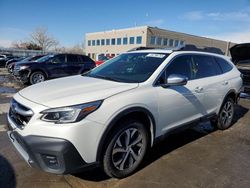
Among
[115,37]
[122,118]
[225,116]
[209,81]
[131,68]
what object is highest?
[115,37]

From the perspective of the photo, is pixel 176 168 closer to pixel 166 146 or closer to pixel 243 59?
pixel 166 146

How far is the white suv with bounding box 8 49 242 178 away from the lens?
2.44m

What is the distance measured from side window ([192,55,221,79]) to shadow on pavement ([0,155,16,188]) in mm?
3216

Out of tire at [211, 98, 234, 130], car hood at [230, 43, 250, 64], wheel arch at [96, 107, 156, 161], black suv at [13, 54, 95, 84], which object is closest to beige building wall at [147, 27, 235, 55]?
black suv at [13, 54, 95, 84]

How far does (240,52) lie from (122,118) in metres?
7.20

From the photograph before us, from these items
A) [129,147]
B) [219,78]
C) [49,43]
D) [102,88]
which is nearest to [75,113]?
[102,88]

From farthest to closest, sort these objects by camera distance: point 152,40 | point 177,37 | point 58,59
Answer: point 177,37 → point 152,40 → point 58,59

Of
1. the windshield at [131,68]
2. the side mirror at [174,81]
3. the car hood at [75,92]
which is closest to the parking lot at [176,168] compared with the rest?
the car hood at [75,92]

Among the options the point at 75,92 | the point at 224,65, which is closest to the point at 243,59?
the point at 224,65

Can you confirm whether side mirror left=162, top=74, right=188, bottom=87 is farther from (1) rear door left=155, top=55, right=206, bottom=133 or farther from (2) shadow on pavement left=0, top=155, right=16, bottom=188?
(2) shadow on pavement left=0, top=155, right=16, bottom=188

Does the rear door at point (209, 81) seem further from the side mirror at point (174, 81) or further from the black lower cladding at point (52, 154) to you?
the black lower cladding at point (52, 154)

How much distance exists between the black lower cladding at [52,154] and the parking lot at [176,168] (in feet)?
1.64

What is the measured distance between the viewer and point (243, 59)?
8703 mm

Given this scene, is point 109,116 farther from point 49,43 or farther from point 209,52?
point 49,43
